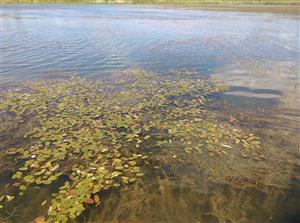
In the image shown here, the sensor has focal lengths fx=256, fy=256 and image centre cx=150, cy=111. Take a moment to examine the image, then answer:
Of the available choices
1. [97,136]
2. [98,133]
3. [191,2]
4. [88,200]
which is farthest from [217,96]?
[191,2]

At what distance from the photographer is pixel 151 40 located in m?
25.1

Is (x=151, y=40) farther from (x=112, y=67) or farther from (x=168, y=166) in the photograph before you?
(x=168, y=166)

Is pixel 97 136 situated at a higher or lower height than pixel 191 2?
lower

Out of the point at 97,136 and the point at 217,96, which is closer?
the point at 97,136

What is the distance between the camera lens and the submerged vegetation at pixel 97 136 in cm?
659

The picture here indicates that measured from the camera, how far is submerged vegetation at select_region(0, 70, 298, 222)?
659cm

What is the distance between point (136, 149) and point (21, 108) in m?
5.52

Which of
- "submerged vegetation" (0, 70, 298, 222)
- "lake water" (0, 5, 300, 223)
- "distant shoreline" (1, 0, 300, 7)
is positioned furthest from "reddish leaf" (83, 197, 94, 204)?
"distant shoreline" (1, 0, 300, 7)

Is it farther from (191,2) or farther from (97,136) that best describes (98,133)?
(191,2)

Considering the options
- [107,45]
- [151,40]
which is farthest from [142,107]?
[151,40]

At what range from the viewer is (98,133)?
8.78m

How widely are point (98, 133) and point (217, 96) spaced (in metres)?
6.12

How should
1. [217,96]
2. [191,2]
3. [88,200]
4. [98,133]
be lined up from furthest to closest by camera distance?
[191,2] < [217,96] < [98,133] < [88,200]

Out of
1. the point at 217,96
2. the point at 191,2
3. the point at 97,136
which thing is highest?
the point at 191,2
